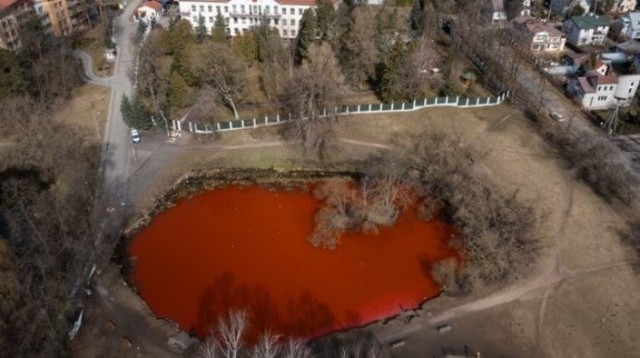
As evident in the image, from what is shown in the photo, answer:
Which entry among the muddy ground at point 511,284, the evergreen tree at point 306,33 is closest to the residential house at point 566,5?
the muddy ground at point 511,284

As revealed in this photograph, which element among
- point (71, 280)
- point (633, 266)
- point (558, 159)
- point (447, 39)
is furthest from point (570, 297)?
point (447, 39)

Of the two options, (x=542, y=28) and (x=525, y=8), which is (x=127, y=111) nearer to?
(x=542, y=28)

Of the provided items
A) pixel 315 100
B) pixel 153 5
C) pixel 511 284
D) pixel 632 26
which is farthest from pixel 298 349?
pixel 632 26

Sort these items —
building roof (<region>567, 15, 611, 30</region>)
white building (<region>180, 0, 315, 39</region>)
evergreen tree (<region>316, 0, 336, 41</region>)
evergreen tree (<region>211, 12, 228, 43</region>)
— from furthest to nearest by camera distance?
building roof (<region>567, 15, 611, 30</region>) < white building (<region>180, 0, 315, 39</region>) < evergreen tree (<region>211, 12, 228, 43</region>) < evergreen tree (<region>316, 0, 336, 41</region>)

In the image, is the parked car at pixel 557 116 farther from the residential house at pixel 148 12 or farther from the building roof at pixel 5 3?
the building roof at pixel 5 3

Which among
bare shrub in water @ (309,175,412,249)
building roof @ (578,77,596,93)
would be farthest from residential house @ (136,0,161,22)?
building roof @ (578,77,596,93)

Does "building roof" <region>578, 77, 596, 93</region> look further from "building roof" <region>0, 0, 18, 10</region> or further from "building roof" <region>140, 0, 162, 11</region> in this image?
"building roof" <region>0, 0, 18, 10</region>
